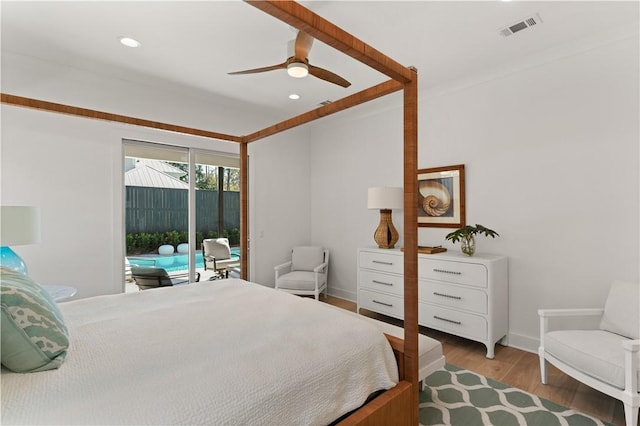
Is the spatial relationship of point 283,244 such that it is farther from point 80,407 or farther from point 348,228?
point 80,407

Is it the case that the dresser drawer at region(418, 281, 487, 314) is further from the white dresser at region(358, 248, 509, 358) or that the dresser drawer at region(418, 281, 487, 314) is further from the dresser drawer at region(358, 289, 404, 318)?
the dresser drawer at region(358, 289, 404, 318)

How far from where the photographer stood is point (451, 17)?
228 centimetres

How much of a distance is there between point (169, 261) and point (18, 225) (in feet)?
5.70

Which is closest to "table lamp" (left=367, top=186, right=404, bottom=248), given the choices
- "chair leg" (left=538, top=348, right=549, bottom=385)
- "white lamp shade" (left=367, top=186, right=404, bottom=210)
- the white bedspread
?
"white lamp shade" (left=367, top=186, right=404, bottom=210)

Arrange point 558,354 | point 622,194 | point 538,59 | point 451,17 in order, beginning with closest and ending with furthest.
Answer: point 558,354, point 451,17, point 622,194, point 538,59

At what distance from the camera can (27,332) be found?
3.61 feet

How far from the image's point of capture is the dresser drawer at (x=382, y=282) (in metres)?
3.44

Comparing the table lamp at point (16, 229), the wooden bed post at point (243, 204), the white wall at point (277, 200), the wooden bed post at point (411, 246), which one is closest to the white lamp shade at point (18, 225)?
the table lamp at point (16, 229)

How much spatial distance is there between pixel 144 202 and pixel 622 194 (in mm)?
4424

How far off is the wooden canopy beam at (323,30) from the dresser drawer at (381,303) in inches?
103

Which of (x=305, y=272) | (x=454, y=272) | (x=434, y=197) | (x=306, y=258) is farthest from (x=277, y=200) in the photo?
(x=454, y=272)

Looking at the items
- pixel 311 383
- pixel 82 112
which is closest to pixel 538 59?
pixel 311 383

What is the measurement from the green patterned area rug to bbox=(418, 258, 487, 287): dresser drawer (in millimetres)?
818

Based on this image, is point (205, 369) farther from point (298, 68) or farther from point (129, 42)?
point (129, 42)
